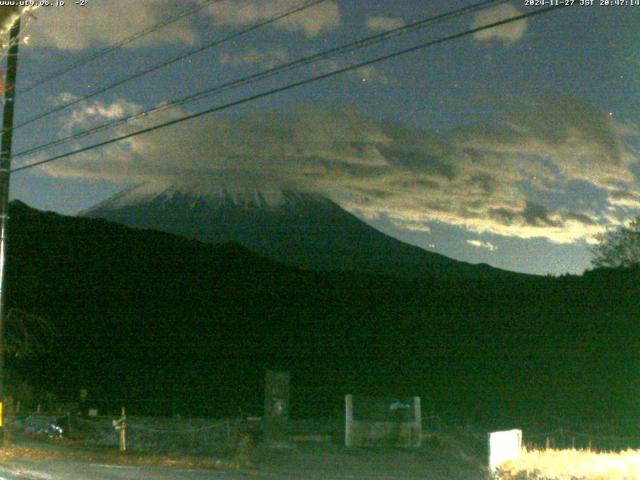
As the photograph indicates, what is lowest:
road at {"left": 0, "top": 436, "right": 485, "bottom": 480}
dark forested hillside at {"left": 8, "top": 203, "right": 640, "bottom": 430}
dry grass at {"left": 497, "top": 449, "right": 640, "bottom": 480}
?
road at {"left": 0, "top": 436, "right": 485, "bottom": 480}

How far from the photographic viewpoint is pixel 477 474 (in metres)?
16.8

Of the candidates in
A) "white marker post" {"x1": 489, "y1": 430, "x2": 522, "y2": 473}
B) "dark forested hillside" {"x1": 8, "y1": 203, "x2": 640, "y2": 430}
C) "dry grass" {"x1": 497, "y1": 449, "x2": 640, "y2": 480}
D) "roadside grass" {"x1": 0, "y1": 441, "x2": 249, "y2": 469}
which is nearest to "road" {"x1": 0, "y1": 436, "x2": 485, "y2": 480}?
"roadside grass" {"x1": 0, "y1": 441, "x2": 249, "y2": 469}

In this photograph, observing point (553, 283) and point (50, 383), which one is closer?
point (50, 383)

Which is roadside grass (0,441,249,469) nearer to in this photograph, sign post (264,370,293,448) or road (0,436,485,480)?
road (0,436,485,480)

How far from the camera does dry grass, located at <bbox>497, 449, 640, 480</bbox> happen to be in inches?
542

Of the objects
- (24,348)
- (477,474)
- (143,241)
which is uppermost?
(143,241)

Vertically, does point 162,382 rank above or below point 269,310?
below

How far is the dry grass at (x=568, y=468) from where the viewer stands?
13.8 meters

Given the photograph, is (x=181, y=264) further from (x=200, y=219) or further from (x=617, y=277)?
(x=200, y=219)

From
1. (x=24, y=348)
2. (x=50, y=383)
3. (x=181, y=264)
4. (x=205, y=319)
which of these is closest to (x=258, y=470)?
(x=24, y=348)

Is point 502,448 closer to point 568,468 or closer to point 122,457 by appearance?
point 568,468

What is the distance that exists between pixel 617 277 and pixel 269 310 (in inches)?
1040

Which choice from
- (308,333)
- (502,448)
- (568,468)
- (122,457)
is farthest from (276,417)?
(308,333)

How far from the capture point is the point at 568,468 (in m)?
14.7
